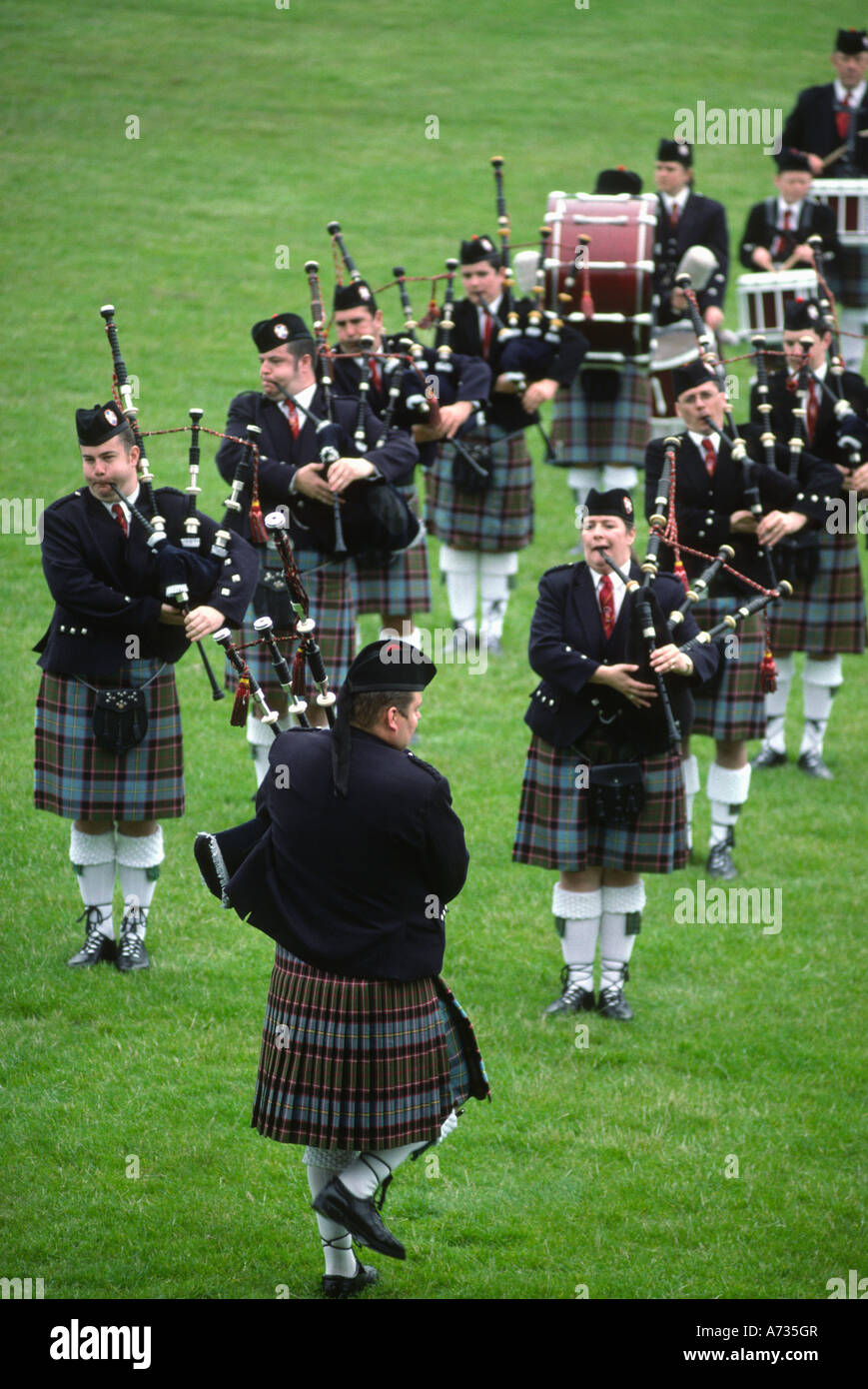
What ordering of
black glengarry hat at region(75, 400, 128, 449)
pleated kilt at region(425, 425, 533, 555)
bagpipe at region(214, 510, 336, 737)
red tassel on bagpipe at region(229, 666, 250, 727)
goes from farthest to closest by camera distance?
pleated kilt at region(425, 425, 533, 555), black glengarry hat at region(75, 400, 128, 449), red tassel on bagpipe at region(229, 666, 250, 727), bagpipe at region(214, 510, 336, 737)

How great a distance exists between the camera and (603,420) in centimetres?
981

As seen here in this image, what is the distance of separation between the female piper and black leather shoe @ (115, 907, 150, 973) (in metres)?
1.32

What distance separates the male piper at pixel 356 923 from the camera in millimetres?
3777

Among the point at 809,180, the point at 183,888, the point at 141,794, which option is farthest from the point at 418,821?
the point at 809,180

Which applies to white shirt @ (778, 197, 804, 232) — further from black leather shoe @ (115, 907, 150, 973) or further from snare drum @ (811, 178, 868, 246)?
black leather shoe @ (115, 907, 150, 973)

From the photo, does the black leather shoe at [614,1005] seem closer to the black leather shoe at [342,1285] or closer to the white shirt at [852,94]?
the black leather shoe at [342,1285]

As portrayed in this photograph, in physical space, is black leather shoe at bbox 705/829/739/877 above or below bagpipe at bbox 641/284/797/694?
below

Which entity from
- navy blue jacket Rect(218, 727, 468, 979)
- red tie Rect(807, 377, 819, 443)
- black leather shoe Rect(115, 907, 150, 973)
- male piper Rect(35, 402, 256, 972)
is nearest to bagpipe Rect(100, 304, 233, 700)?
male piper Rect(35, 402, 256, 972)

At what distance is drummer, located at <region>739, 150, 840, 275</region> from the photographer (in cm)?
1023

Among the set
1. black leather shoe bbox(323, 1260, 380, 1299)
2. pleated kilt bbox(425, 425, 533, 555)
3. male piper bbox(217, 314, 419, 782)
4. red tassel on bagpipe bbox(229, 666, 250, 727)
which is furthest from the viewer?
pleated kilt bbox(425, 425, 533, 555)

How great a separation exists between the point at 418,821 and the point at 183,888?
2893mm

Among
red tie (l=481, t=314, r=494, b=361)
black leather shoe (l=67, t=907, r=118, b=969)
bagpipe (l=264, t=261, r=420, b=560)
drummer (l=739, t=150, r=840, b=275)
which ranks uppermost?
drummer (l=739, t=150, r=840, b=275)

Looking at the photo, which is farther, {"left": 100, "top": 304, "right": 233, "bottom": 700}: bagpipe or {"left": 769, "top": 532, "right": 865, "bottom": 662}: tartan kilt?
{"left": 769, "top": 532, "right": 865, "bottom": 662}: tartan kilt
